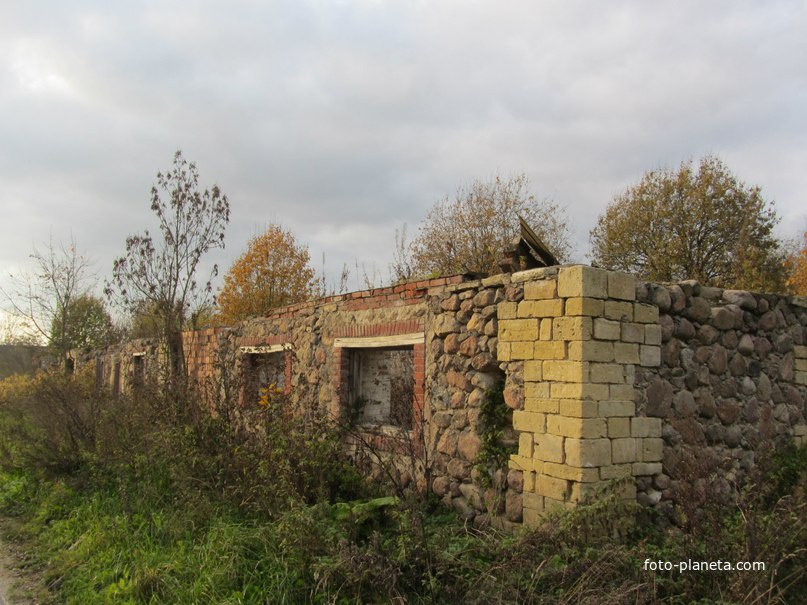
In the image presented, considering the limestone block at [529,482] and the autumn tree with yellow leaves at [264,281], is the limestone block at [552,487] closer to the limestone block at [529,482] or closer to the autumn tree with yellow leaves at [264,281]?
the limestone block at [529,482]

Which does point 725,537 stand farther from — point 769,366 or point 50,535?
point 50,535

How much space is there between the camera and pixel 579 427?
4.86 meters

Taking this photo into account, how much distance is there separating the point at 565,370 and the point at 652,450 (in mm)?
1152

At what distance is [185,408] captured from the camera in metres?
6.98

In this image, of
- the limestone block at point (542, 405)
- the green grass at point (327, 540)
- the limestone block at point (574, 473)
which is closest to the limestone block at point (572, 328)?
the limestone block at point (542, 405)

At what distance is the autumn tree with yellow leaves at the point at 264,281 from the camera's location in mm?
21156

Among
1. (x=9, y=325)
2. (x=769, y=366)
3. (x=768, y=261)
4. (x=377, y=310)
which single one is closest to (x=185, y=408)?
(x=377, y=310)

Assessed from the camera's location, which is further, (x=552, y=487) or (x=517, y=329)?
(x=517, y=329)

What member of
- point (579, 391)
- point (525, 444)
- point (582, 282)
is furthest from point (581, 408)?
point (582, 282)

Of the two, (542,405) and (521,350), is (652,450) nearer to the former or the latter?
(542,405)

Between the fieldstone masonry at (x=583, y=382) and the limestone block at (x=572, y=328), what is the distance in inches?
0.5

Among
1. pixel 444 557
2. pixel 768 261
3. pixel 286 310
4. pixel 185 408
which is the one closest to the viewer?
pixel 444 557

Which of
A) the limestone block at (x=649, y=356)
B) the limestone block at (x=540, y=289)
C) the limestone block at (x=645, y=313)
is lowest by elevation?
the limestone block at (x=649, y=356)

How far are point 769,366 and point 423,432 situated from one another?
12.7ft
